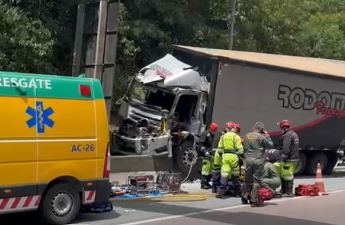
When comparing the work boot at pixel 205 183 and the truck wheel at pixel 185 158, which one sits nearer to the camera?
the work boot at pixel 205 183

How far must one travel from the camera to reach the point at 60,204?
9.27 meters

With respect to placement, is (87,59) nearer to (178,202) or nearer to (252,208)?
(178,202)

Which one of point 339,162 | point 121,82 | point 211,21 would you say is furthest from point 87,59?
point 211,21

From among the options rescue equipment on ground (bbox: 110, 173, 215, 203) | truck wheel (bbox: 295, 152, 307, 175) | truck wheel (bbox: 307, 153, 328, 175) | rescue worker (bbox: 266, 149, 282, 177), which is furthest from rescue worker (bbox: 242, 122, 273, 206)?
truck wheel (bbox: 307, 153, 328, 175)

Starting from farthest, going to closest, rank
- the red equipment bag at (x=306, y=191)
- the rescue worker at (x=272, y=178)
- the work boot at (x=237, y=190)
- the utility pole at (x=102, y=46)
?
the red equipment bag at (x=306, y=191)
the rescue worker at (x=272, y=178)
the work boot at (x=237, y=190)
the utility pole at (x=102, y=46)

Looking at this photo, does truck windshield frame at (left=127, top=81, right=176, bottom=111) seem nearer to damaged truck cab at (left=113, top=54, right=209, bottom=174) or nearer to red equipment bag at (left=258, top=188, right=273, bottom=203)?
damaged truck cab at (left=113, top=54, right=209, bottom=174)

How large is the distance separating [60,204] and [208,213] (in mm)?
2960

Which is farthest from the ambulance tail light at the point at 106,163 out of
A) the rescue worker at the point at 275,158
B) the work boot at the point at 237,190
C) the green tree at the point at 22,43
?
the green tree at the point at 22,43

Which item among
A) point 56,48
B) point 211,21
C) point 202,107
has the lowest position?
point 202,107

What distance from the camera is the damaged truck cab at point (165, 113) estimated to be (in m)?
15.8

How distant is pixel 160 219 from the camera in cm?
1027

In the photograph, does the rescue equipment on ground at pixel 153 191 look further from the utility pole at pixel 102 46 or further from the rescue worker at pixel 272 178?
the utility pole at pixel 102 46

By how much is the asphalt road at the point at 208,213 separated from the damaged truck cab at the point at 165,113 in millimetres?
3253

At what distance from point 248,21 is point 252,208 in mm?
16193
